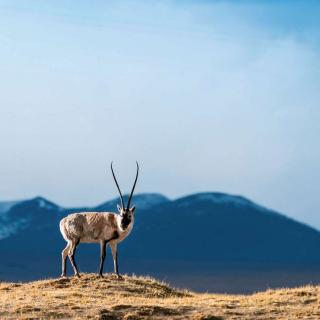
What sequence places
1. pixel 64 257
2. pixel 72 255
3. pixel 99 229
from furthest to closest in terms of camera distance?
pixel 64 257 → pixel 72 255 → pixel 99 229

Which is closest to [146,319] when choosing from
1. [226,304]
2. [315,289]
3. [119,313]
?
[119,313]

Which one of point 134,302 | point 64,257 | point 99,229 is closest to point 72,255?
point 64,257

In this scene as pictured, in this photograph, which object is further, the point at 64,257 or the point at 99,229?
the point at 64,257

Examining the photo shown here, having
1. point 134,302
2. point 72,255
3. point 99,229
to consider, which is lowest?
point 134,302

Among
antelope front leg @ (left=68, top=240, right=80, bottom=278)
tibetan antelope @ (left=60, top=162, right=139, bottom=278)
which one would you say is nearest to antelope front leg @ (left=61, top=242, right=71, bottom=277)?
tibetan antelope @ (left=60, top=162, right=139, bottom=278)

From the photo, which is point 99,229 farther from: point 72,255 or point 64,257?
point 64,257

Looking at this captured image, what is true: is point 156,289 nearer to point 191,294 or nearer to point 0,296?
point 191,294

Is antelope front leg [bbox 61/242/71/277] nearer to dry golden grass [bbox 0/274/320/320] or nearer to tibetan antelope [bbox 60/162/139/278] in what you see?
tibetan antelope [bbox 60/162/139/278]

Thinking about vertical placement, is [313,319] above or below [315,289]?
below

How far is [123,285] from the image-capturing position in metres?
32.7

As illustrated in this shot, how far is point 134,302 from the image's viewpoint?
29328 millimetres

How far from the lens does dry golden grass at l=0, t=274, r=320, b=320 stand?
89.2ft

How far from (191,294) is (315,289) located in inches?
193

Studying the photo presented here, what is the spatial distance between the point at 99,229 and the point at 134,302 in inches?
184
